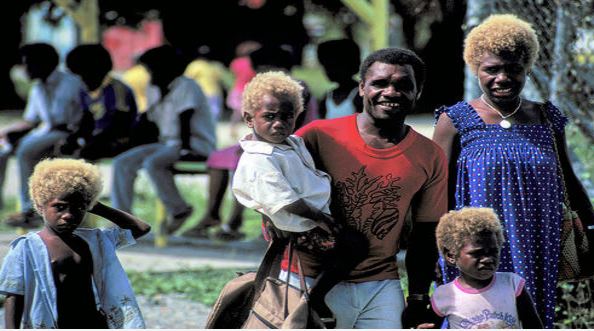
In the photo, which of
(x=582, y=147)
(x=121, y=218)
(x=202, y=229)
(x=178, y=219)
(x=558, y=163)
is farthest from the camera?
(x=202, y=229)

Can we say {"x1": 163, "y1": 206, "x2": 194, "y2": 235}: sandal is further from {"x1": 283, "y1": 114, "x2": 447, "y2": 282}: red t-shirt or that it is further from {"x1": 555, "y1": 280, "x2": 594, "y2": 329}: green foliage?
{"x1": 283, "y1": 114, "x2": 447, "y2": 282}: red t-shirt

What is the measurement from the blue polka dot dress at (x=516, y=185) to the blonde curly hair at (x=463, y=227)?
0.38 metres

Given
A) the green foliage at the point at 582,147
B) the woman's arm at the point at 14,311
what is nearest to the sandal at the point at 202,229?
the green foliage at the point at 582,147

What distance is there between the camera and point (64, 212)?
397cm

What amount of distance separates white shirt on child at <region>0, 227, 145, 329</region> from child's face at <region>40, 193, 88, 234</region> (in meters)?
0.08

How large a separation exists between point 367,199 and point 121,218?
37.5 inches

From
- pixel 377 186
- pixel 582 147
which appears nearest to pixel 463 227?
pixel 377 186

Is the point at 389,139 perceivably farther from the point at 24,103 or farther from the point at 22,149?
the point at 24,103

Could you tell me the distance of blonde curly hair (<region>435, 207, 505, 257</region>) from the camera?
12.7 feet

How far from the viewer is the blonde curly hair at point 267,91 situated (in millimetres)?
3871

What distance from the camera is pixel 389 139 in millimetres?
3998

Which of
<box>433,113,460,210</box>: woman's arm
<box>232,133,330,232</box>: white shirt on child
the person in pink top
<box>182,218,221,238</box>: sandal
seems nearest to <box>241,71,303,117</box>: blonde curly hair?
<box>232,133,330,232</box>: white shirt on child

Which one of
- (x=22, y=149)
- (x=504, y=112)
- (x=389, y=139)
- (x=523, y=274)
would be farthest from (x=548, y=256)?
(x=22, y=149)

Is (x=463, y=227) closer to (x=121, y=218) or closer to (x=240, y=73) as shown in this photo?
(x=121, y=218)
